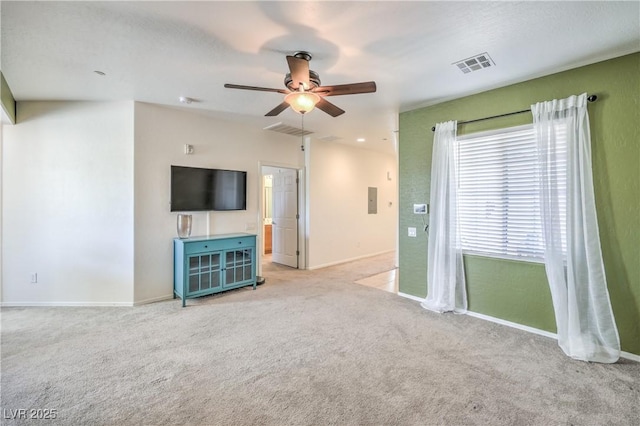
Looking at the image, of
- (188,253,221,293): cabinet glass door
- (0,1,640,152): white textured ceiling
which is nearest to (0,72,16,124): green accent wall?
(0,1,640,152): white textured ceiling

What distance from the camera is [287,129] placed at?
16.3 feet

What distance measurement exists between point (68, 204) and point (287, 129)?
127 inches

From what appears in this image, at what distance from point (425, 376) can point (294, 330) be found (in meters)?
1.34

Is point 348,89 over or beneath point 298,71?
beneath

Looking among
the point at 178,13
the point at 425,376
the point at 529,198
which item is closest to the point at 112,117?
the point at 178,13

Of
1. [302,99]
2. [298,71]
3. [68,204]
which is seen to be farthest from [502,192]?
[68,204]

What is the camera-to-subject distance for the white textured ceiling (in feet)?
6.45

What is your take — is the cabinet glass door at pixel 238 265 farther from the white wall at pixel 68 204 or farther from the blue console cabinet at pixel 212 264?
the white wall at pixel 68 204

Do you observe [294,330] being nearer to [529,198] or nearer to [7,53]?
[529,198]

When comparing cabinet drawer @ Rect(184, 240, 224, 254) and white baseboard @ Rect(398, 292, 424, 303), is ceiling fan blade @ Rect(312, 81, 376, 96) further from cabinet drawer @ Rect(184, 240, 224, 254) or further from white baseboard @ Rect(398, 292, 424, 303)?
white baseboard @ Rect(398, 292, 424, 303)

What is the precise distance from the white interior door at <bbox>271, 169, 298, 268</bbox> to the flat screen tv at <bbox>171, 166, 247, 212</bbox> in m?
1.33

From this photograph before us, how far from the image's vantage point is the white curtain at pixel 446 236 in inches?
136

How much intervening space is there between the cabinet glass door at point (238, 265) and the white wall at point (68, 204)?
121 cm

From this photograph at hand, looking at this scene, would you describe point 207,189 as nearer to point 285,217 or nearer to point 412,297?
point 285,217
